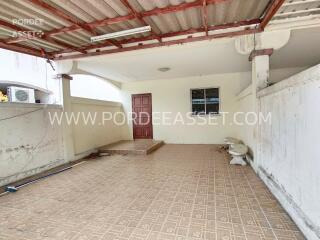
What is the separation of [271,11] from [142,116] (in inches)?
248

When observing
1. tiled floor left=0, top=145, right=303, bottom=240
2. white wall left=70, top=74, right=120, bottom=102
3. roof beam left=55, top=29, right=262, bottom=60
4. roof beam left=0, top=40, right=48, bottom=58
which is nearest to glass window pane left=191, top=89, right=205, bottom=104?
white wall left=70, top=74, right=120, bottom=102

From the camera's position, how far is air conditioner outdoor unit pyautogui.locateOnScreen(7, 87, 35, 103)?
178 inches

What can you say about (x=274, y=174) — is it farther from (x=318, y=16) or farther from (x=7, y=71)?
(x=7, y=71)

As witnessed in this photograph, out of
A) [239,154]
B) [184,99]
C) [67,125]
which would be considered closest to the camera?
[239,154]

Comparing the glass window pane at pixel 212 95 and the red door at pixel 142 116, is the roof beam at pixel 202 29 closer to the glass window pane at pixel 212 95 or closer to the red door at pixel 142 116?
the glass window pane at pixel 212 95

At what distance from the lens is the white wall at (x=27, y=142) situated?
3738mm

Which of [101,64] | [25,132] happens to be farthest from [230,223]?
[101,64]

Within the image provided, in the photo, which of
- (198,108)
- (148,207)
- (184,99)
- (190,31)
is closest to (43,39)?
(190,31)

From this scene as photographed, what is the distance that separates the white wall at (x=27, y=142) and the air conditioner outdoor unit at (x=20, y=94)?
647mm

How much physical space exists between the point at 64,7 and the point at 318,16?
439 cm

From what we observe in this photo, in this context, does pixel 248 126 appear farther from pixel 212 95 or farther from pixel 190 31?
pixel 190 31

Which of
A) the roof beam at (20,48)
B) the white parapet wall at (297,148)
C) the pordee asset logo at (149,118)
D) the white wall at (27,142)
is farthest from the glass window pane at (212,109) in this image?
the roof beam at (20,48)

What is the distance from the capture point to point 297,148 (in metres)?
2.12

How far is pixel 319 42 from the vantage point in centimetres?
438
